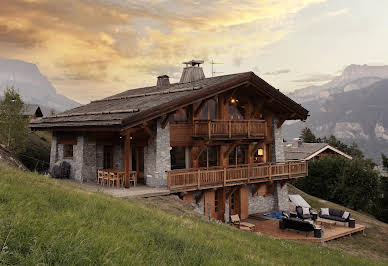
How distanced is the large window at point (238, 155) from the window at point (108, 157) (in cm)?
775

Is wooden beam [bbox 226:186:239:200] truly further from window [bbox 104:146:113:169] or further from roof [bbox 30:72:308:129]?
window [bbox 104:146:113:169]

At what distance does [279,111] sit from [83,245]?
21160mm

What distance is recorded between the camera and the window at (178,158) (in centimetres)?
1897

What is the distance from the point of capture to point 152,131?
1772cm

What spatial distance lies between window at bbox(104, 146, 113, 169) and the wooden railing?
5.40 meters

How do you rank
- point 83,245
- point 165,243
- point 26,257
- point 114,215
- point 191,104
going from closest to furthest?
point 26,257
point 83,245
point 165,243
point 114,215
point 191,104

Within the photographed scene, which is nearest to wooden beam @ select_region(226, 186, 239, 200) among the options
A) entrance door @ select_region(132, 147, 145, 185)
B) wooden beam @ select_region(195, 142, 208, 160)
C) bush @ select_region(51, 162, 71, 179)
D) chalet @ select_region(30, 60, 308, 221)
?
chalet @ select_region(30, 60, 308, 221)

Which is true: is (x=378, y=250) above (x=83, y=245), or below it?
below

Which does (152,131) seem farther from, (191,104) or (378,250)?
(378,250)

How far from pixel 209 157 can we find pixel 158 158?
454cm

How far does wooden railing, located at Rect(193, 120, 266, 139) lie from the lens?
18578 mm

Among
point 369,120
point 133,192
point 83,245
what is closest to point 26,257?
point 83,245

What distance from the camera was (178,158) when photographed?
1931cm

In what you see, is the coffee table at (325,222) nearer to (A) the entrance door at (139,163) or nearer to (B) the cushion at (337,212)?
(B) the cushion at (337,212)
